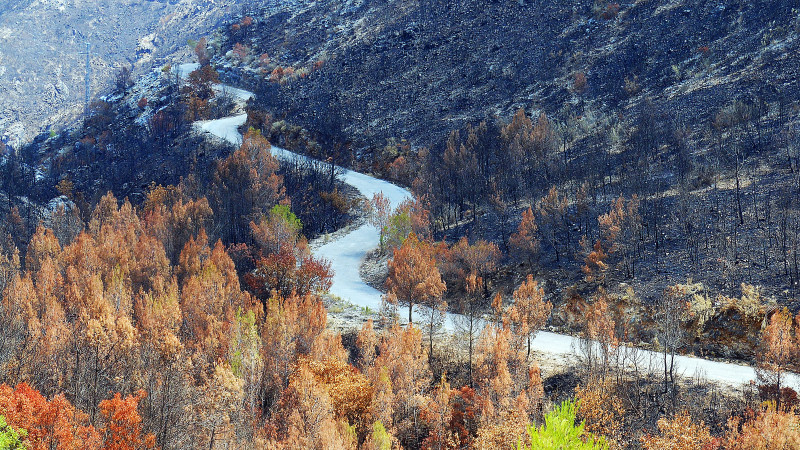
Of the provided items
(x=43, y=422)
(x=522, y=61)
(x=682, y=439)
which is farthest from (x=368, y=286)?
(x=522, y=61)

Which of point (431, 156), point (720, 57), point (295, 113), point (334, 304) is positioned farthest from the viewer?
point (295, 113)

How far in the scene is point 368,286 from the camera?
153 feet

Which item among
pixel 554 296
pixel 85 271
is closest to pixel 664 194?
pixel 554 296

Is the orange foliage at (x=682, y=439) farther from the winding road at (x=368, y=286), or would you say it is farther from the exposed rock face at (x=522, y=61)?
the exposed rock face at (x=522, y=61)

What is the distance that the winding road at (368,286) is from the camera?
90.8ft

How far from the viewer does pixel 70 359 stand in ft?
103

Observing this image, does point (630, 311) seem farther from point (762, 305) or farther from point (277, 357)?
point (277, 357)

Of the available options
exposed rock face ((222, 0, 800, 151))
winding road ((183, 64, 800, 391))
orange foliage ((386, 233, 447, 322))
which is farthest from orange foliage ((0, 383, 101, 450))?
exposed rock face ((222, 0, 800, 151))

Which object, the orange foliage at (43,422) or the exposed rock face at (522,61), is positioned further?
the exposed rock face at (522,61)

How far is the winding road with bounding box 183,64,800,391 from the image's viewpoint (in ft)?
90.8

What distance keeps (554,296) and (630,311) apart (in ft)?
18.5

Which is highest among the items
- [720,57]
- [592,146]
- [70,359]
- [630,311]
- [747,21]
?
[747,21]

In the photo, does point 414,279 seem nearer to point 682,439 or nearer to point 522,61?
point 682,439

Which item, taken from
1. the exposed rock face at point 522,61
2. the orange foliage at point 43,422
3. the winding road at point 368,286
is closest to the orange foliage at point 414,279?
the winding road at point 368,286
